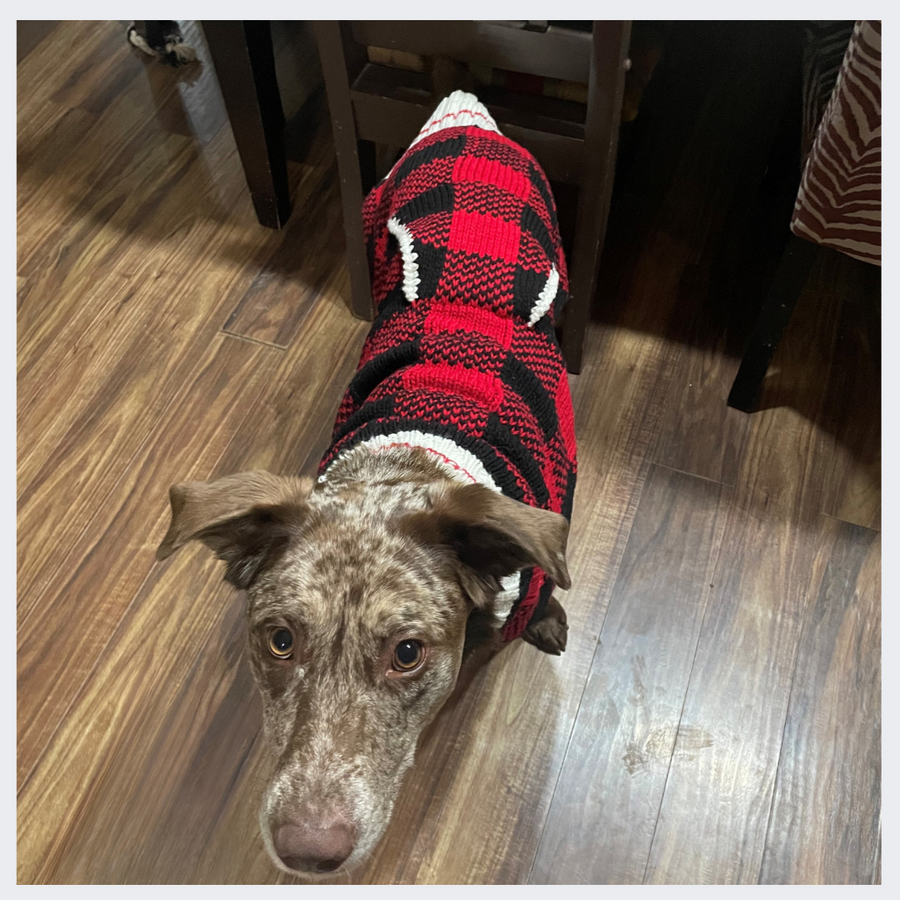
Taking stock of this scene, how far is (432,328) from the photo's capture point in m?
1.48

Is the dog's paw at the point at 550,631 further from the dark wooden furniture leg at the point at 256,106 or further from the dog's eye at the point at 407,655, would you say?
the dark wooden furniture leg at the point at 256,106

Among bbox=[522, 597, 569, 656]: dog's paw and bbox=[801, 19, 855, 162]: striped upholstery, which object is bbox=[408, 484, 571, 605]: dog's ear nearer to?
bbox=[522, 597, 569, 656]: dog's paw

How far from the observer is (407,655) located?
1.16 m

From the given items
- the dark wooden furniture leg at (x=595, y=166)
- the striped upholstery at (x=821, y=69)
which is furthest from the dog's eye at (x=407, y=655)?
the striped upholstery at (x=821, y=69)

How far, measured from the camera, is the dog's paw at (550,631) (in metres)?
1.73

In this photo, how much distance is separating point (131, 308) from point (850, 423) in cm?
219

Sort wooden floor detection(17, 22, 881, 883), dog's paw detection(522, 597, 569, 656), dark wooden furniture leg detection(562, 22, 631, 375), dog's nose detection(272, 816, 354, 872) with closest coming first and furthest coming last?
dog's nose detection(272, 816, 354, 872), dark wooden furniture leg detection(562, 22, 631, 375), wooden floor detection(17, 22, 881, 883), dog's paw detection(522, 597, 569, 656)

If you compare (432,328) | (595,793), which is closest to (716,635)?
(595,793)

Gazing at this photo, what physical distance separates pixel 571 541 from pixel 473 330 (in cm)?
71

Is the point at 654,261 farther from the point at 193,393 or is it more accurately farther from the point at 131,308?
the point at 131,308

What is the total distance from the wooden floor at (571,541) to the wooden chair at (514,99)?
0.49 metres

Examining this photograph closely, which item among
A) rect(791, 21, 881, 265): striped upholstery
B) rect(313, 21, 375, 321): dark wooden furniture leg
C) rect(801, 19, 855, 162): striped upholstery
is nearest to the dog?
rect(313, 21, 375, 321): dark wooden furniture leg

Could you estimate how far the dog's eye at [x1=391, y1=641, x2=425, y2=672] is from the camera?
115cm

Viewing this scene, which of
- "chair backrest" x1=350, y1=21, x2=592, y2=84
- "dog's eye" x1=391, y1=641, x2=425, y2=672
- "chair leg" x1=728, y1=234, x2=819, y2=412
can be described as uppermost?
"chair backrest" x1=350, y1=21, x2=592, y2=84
